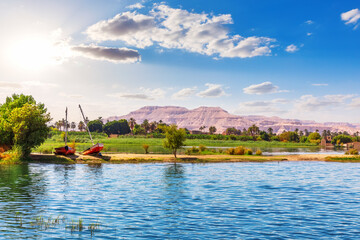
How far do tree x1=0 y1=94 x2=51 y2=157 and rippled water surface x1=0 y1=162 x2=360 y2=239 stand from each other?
2046 cm

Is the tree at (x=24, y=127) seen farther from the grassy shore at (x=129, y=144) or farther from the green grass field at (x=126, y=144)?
the green grass field at (x=126, y=144)

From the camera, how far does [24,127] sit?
59.7 m

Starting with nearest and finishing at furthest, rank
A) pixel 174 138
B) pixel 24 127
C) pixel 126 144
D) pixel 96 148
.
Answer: pixel 24 127
pixel 96 148
pixel 174 138
pixel 126 144

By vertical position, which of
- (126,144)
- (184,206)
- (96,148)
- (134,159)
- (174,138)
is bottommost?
(184,206)

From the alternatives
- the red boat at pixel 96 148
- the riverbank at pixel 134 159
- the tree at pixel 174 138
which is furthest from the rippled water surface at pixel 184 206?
the tree at pixel 174 138

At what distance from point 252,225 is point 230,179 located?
864 inches

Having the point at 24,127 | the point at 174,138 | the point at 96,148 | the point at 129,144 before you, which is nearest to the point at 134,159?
the point at 96,148

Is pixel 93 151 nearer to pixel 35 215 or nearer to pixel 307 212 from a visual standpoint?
pixel 35 215

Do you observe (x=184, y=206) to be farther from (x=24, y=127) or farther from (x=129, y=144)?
(x=129, y=144)

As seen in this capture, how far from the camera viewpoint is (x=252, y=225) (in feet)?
65.9

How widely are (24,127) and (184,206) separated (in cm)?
4569

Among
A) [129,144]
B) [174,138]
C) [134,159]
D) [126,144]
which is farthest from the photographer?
[126,144]

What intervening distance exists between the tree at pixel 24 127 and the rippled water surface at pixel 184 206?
2046 centimetres

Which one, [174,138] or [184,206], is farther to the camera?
[174,138]
